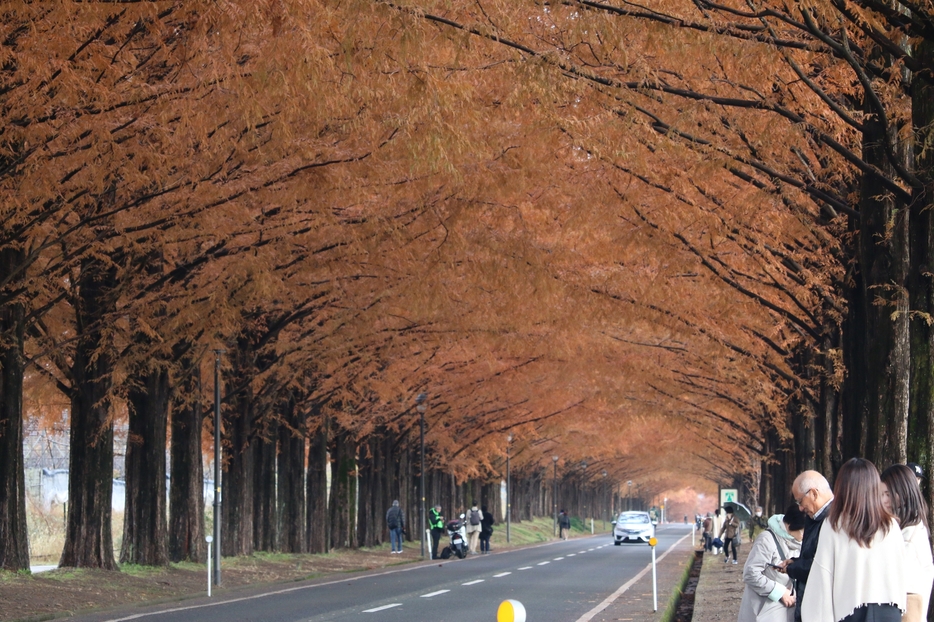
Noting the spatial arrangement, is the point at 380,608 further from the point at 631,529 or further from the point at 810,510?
the point at 631,529

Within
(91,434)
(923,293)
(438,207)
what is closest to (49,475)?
(91,434)

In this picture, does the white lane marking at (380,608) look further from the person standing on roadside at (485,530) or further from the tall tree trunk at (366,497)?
the person standing on roadside at (485,530)

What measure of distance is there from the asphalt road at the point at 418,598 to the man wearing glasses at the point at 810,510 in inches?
407

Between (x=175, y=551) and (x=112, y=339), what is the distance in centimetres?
652

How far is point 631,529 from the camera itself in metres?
65.1

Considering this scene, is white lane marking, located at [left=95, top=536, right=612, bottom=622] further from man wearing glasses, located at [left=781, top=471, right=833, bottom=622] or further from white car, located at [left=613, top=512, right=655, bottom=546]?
white car, located at [left=613, top=512, right=655, bottom=546]

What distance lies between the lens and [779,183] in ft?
44.2

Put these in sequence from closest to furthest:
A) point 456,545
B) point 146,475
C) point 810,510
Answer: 1. point 810,510
2. point 146,475
3. point 456,545

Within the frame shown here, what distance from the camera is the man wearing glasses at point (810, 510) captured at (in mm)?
7004

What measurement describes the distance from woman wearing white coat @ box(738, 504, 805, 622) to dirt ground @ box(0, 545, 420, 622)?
11799 millimetres

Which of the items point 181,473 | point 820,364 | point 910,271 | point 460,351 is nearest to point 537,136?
point 910,271

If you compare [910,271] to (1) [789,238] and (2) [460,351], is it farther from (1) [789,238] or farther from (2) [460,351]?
(2) [460,351]

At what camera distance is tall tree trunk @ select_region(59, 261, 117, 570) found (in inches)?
894

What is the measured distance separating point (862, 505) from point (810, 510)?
107 cm
